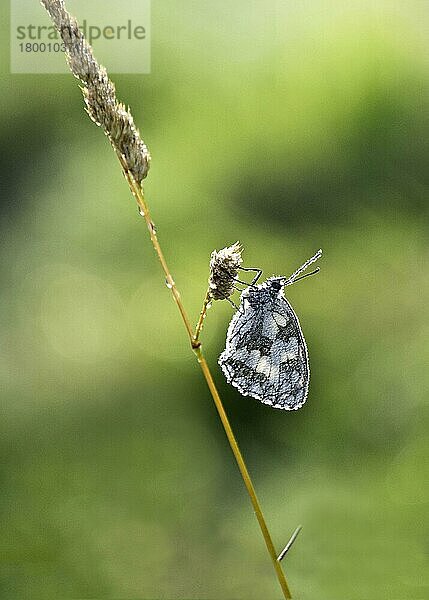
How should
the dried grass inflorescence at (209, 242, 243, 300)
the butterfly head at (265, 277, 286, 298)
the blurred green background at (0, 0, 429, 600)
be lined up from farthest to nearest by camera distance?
the blurred green background at (0, 0, 429, 600)
the butterfly head at (265, 277, 286, 298)
the dried grass inflorescence at (209, 242, 243, 300)

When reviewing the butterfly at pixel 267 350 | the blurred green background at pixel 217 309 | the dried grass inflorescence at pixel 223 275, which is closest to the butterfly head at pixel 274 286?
the butterfly at pixel 267 350

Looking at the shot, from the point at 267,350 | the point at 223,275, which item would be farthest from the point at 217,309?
the point at 223,275

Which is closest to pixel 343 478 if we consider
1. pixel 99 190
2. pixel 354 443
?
pixel 354 443

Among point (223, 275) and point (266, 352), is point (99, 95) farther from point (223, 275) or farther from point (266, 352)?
point (266, 352)

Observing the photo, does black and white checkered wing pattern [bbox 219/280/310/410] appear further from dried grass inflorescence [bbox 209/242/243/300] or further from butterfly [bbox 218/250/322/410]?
dried grass inflorescence [bbox 209/242/243/300]

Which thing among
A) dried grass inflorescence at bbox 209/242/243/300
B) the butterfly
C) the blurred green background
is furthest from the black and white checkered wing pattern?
the blurred green background

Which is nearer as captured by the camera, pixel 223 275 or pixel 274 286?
pixel 223 275
